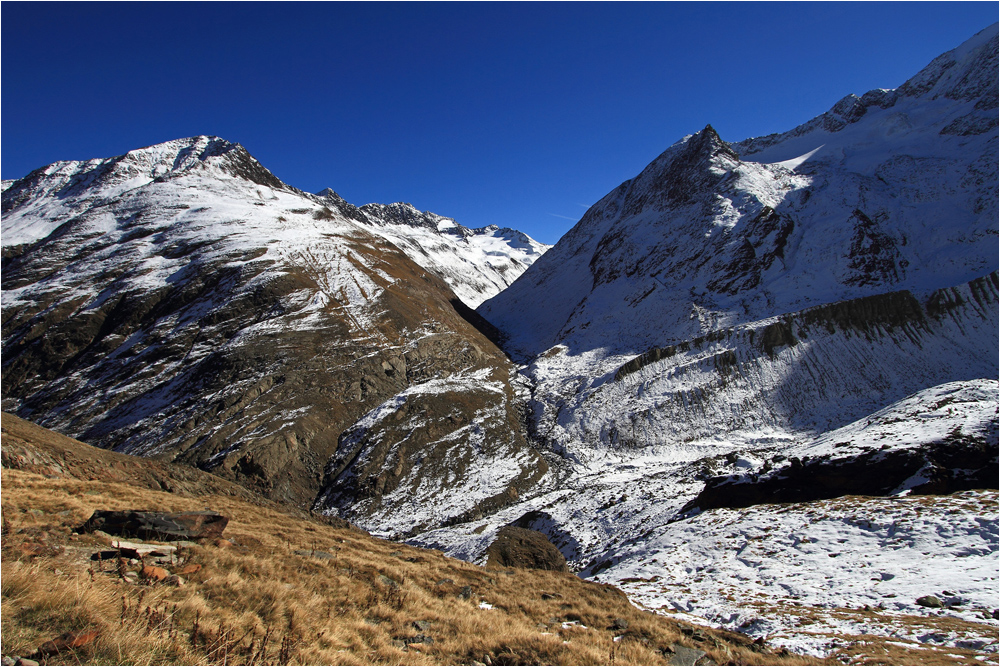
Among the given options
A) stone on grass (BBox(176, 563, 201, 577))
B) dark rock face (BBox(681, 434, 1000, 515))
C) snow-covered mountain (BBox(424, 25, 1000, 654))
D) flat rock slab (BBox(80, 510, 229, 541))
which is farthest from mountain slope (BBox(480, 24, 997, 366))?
stone on grass (BBox(176, 563, 201, 577))

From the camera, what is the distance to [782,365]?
136 ft

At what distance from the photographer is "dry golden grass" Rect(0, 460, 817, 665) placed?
498cm

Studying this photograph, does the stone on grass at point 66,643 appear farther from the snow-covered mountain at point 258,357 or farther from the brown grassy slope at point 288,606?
the snow-covered mountain at point 258,357

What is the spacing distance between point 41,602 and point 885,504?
83.5 ft

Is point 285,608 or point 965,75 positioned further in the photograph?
point 965,75

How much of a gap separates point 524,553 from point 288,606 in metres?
13.7

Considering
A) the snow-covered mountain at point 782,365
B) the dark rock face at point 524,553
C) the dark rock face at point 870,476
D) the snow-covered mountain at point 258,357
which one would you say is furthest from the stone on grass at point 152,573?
the dark rock face at point 870,476

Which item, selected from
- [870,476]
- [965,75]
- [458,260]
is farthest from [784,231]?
[458,260]

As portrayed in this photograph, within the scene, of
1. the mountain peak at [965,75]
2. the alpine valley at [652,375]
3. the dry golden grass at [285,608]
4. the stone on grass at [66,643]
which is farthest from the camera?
the mountain peak at [965,75]

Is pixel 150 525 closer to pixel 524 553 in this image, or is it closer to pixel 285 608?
pixel 285 608

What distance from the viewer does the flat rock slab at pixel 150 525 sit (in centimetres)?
888

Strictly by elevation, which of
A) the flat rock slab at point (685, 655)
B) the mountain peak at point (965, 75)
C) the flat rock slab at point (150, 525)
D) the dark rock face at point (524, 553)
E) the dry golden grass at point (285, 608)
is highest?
the mountain peak at point (965, 75)

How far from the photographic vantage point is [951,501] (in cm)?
1711

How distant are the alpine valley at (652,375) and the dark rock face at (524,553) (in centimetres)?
293
